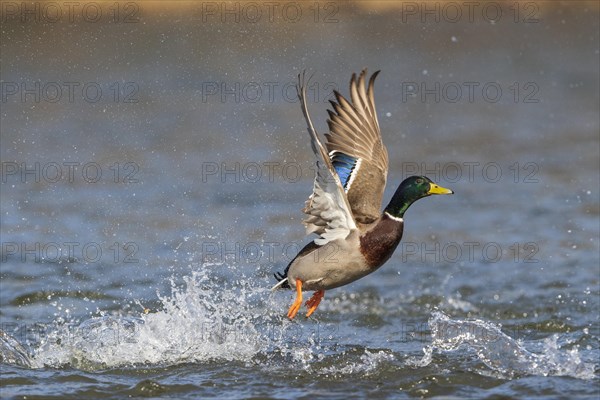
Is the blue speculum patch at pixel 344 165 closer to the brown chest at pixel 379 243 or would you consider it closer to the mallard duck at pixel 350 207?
the mallard duck at pixel 350 207

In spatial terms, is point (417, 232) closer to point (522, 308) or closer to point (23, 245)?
point (522, 308)

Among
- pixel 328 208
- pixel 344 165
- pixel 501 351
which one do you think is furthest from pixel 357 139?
pixel 501 351

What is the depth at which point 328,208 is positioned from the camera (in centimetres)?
705

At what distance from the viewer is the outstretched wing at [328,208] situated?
6770 mm

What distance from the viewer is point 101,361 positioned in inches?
295

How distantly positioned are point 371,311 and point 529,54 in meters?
11.8

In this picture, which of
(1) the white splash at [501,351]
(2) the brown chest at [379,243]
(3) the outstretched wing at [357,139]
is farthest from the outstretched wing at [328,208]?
(1) the white splash at [501,351]

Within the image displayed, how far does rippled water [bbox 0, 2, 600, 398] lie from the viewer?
24.7 feet

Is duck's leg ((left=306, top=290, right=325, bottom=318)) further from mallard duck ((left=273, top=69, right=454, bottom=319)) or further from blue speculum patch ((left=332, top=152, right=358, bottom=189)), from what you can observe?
blue speculum patch ((left=332, top=152, right=358, bottom=189))

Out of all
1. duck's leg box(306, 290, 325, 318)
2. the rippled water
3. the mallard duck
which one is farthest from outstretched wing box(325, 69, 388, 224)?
the rippled water

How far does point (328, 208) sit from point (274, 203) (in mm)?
5386

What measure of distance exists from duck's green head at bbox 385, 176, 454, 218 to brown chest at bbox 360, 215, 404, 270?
0.20m

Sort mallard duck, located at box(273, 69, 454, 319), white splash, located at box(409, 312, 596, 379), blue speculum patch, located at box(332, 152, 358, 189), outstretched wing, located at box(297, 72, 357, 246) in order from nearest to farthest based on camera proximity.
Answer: outstretched wing, located at box(297, 72, 357, 246), mallard duck, located at box(273, 69, 454, 319), white splash, located at box(409, 312, 596, 379), blue speculum patch, located at box(332, 152, 358, 189)

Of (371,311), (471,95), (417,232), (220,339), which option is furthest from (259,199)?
(471,95)
